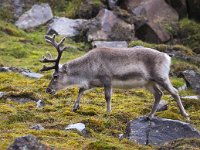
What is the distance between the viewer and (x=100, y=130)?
1355 centimetres

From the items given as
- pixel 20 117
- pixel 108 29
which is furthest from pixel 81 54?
pixel 20 117

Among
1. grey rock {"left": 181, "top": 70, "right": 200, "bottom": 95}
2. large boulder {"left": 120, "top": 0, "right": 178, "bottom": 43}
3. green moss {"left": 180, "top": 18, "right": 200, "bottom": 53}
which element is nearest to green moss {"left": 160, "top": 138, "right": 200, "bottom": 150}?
grey rock {"left": 181, "top": 70, "right": 200, "bottom": 95}

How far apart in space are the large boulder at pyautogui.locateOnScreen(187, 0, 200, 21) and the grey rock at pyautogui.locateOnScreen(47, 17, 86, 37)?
23.9 feet

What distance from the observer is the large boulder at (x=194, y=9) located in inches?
1362

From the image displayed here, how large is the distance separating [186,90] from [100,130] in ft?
28.4

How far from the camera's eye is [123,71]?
1480cm

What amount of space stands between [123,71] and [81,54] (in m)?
13.3

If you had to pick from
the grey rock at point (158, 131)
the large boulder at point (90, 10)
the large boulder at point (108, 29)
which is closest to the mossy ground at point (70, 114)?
the grey rock at point (158, 131)

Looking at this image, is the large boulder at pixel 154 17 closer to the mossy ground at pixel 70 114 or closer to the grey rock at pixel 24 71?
the mossy ground at pixel 70 114

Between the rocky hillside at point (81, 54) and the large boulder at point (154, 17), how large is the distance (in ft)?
0.19

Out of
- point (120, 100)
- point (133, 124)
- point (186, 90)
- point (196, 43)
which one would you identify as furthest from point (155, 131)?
point (196, 43)

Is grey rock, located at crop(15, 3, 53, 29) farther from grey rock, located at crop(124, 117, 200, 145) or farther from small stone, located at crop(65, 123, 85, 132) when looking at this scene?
grey rock, located at crop(124, 117, 200, 145)

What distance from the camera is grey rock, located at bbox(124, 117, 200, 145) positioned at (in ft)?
40.2

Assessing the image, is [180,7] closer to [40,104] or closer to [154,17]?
[154,17]
